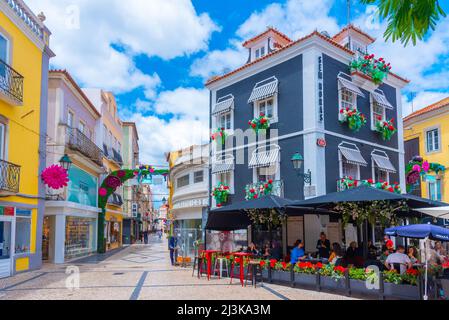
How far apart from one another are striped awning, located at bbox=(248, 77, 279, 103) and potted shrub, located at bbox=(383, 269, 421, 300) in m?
10.4

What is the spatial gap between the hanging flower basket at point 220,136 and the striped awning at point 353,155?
5.88 metres

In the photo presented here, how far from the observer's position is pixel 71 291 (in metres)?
11.7

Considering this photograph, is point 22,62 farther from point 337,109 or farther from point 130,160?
point 130,160

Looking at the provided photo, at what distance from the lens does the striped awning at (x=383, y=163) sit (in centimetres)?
1966

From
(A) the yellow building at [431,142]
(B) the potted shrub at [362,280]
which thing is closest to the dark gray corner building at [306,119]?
(A) the yellow building at [431,142]

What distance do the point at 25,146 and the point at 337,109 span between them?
1273 centimetres

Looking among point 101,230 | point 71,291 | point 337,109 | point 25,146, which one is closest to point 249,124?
point 337,109

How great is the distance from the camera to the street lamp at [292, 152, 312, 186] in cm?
1648

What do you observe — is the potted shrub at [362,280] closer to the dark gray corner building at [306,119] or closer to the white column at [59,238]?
the dark gray corner building at [306,119]

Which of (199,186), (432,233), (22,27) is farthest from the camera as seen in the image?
(199,186)

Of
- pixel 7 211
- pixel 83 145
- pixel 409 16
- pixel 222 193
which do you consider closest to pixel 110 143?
pixel 83 145

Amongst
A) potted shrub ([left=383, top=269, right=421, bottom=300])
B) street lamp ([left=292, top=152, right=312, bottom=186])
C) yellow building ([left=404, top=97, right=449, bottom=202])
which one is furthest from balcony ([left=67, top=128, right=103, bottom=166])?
yellow building ([left=404, top=97, right=449, bottom=202])

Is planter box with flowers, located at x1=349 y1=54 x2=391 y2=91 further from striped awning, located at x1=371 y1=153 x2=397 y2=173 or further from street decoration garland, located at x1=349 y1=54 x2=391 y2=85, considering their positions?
striped awning, located at x1=371 y1=153 x2=397 y2=173

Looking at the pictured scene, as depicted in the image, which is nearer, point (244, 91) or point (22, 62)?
point (22, 62)
